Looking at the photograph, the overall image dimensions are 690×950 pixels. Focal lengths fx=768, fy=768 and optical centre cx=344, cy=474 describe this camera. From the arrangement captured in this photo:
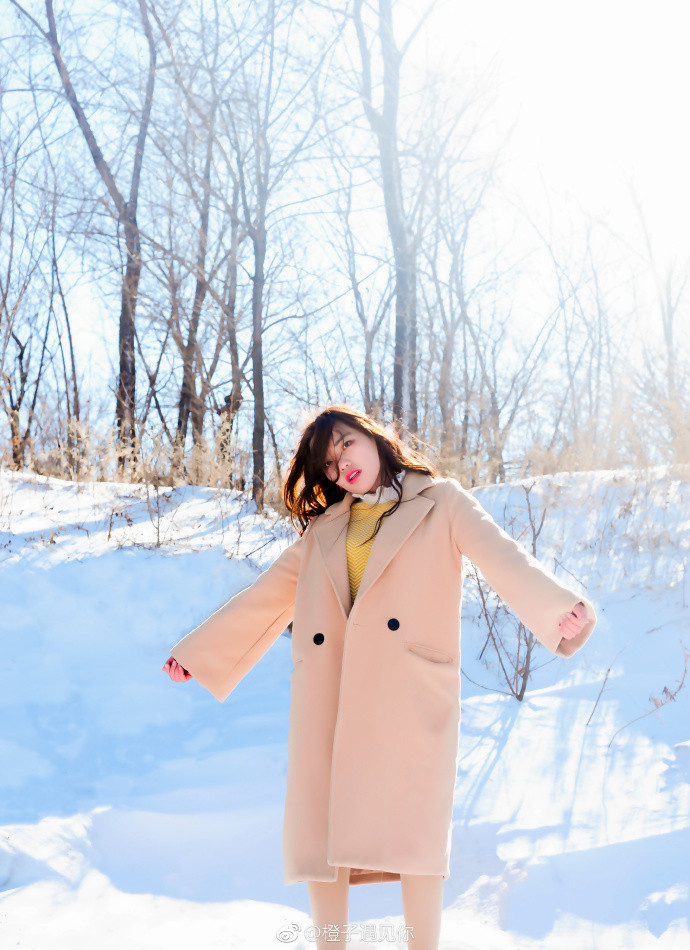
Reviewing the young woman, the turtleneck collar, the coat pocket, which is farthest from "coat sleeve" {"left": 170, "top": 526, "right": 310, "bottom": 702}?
the coat pocket

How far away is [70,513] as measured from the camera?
6.13 metres

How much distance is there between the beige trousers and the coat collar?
2.34ft

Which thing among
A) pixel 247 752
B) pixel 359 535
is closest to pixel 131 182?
pixel 247 752

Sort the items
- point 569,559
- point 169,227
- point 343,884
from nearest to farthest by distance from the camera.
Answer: point 343,884
point 569,559
point 169,227

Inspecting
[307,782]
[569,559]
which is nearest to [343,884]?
[307,782]

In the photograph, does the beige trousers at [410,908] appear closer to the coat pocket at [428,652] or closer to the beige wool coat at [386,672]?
the beige wool coat at [386,672]

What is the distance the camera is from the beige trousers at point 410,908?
6.54 feet

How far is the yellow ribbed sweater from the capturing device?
88.2 inches

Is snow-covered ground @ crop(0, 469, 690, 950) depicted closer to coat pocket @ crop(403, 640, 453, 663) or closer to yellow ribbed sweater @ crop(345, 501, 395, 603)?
coat pocket @ crop(403, 640, 453, 663)

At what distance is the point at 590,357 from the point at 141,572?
8.71 metres

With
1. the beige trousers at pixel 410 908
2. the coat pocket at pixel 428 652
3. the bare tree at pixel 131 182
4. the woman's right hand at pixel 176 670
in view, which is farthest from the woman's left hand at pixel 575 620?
the bare tree at pixel 131 182

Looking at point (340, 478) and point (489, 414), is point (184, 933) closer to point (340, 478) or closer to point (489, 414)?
point (340, 478)

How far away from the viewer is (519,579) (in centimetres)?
202

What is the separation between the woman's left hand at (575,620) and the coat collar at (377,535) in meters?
0.50
